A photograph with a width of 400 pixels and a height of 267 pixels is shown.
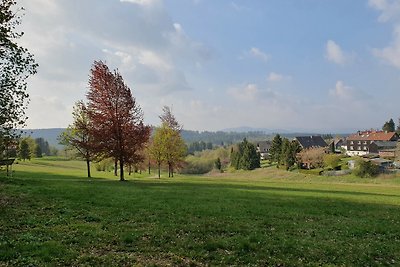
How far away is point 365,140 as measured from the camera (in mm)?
161875

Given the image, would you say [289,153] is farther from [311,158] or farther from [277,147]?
[277,147]

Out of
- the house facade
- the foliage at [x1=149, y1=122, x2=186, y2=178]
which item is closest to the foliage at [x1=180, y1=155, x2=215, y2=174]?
the house facade

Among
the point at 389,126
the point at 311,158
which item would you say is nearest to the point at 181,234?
the point at 311,158

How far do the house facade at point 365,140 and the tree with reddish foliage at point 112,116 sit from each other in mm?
133766

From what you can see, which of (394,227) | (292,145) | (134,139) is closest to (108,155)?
(134,139)

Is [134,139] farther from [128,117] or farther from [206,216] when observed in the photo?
[206,216]

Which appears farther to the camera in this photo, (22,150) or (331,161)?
(331,161)

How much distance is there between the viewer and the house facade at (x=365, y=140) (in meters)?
→ 154

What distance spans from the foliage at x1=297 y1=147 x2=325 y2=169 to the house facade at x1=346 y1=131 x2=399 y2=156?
53.6 meters

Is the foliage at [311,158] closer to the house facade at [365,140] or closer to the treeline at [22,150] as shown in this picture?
the house facade at [365,140]

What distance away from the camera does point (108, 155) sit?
149 feet

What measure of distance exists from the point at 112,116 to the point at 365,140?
148775mm

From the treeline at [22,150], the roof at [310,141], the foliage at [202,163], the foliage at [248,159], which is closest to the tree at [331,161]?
the foliage at [248,159]

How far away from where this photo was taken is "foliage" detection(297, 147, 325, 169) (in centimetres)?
10825
